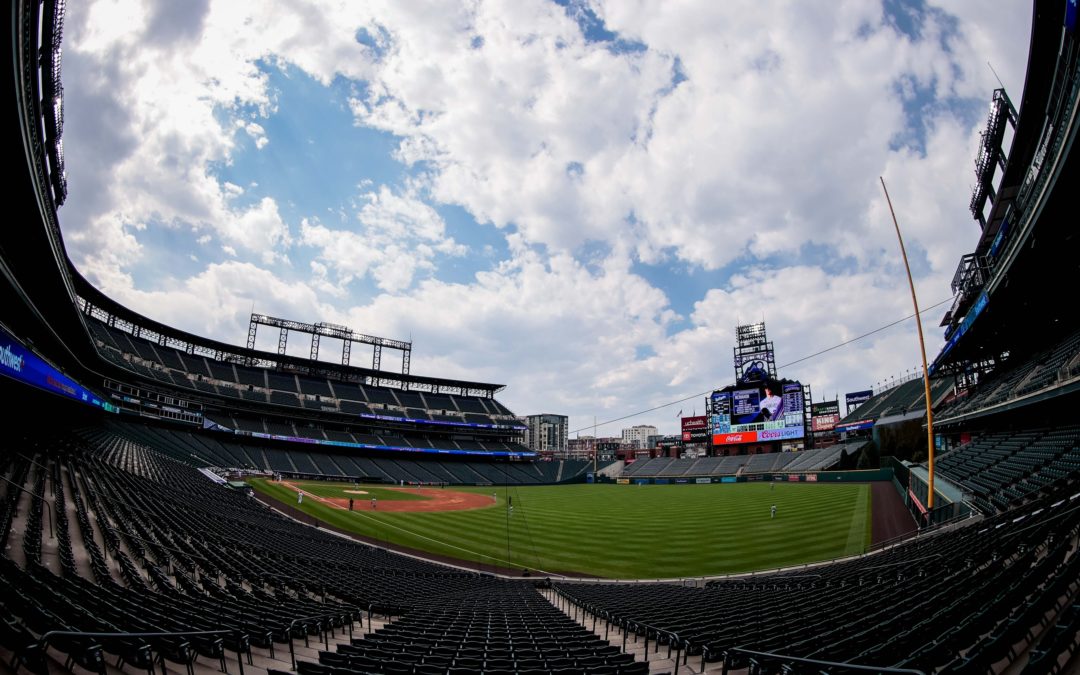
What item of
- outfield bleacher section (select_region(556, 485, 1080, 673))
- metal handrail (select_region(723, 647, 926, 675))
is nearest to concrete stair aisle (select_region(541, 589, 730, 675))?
outfield bleacher section (select_region(556, 485, 1080, 673))

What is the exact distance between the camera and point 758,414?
257 feet

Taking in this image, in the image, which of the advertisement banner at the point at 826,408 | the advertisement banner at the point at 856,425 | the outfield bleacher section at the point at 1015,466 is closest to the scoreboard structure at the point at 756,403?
the advertisement banner at the point at 856,425

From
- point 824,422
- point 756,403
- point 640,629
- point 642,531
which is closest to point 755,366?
point 756,403

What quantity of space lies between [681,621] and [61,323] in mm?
39073

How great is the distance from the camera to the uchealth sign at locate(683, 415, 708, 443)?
94.0 metres

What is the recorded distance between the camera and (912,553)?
16938 millimetres

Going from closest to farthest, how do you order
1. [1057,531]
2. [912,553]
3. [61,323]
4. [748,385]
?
[1057,531] < [912,553] < [61,323] < [748,385]

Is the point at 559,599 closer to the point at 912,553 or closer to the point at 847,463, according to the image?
the point at 912,553

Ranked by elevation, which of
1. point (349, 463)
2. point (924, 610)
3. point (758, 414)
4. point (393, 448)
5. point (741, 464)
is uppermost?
point (758, 414)

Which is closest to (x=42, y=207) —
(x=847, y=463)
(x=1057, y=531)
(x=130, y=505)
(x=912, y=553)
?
(x=130, y=505)

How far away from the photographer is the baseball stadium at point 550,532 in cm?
694

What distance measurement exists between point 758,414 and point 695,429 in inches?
756

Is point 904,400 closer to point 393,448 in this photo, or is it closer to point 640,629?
point 393,448

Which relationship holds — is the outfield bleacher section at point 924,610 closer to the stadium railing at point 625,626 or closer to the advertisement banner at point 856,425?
the stadium railing at point 625,626
